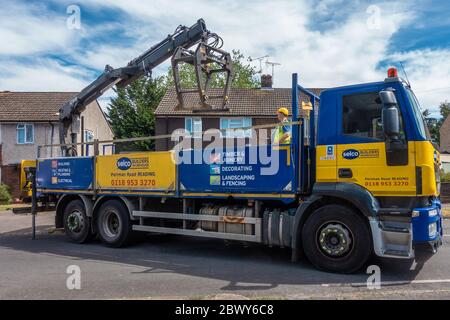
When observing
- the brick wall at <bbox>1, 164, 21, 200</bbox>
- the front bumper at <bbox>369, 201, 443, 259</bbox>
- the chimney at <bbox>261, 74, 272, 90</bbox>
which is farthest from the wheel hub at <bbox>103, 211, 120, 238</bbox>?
the chimney at <bbox>261, 74, 272, 90</bbox>

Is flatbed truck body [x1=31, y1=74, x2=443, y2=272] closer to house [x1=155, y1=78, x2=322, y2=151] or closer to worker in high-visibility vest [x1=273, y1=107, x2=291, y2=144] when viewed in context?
worker in high-visibility vest [x1=273, y1=107, x2=291, y2=144]

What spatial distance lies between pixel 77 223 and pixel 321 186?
19.8 ft

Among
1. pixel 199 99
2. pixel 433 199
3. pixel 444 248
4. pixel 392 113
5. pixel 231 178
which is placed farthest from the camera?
pixel 199 99

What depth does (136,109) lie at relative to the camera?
141 feet

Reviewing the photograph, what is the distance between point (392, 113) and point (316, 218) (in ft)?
6.28

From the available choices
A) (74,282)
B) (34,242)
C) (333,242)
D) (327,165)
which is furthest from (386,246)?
(34,242)

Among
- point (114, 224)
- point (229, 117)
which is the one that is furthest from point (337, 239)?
point (229, 117)

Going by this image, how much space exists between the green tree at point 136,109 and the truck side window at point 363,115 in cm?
3488

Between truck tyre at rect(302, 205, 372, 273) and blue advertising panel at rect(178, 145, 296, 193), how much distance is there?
2.36ft

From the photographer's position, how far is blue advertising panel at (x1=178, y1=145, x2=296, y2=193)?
6867 millimetres

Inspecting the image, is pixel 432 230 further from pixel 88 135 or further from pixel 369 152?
pixel 88 135

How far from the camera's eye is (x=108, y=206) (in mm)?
9258

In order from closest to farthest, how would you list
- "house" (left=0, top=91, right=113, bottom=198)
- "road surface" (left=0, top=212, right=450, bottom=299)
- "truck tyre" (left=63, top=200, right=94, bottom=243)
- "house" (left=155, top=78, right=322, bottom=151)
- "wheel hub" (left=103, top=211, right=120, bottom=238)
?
"road surface" (left=0, top=212, right=450, bottom=299), "wheel hub" (left=103, top=211, right=120, bottom=238), "truck tyre" (left=63, top=200, right=94, bottom=243), "house" (left=0, top=91, right=113, bottom=198), "house" (left=155, top=78, right=322, bottom=151)
